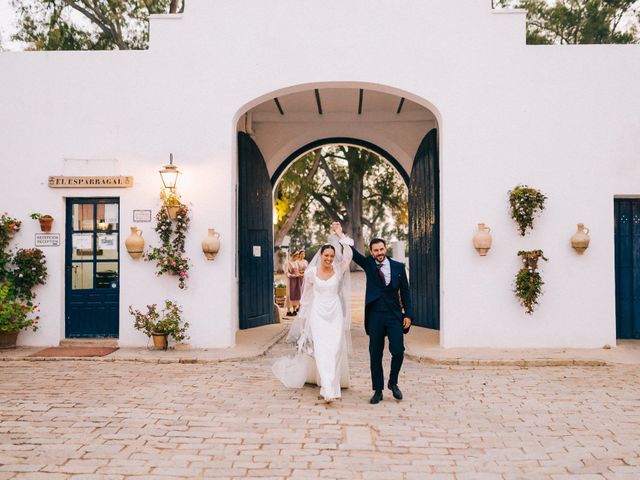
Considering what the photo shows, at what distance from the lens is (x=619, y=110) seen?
29.1 ft

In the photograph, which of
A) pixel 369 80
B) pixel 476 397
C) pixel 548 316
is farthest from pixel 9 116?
pixel 548 316

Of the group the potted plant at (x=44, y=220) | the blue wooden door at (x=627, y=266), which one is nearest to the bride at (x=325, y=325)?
the potted plant at (x=44, y=220)

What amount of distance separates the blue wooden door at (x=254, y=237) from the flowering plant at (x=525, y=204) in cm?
476

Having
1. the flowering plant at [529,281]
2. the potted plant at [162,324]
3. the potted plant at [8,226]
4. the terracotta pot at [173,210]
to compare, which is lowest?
the potted plant at [162,324]

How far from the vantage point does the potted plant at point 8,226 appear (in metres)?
8.95

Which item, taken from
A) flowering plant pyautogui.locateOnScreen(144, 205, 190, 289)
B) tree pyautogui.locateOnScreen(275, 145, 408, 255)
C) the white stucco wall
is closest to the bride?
Answer: the white stucco wall

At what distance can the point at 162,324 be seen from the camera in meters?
8.66

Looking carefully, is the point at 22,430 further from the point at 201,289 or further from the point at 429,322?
the point at 429,322

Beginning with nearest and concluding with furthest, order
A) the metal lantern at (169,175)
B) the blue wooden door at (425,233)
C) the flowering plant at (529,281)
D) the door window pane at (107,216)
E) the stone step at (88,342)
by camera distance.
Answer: the flowering plant at (529,281) → the metal lantern at (169,175) → the stone step at (88,342) → the door window pane at (107,216) → the blue wooden door at (425,233)

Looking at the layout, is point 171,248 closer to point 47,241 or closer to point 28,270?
point 47,241

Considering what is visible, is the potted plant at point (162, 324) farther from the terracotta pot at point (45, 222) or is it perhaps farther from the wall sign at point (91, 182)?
the wall sign at point (91, 182)

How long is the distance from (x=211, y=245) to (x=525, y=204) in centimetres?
452

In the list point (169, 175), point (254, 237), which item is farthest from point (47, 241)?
point (254, 237)

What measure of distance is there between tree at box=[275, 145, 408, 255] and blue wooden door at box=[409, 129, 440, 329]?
1067 cm
